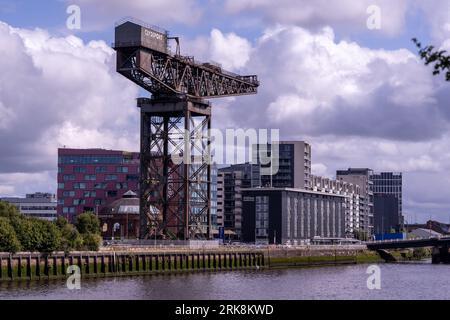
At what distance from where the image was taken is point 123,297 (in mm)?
71875

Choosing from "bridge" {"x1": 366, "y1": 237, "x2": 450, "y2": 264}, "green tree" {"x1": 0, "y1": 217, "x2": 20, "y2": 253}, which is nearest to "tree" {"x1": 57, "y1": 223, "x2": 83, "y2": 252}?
"green tree" {"x1": 0, "y1": 217, "x2": 20, "y2": 253}

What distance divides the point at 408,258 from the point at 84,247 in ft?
361

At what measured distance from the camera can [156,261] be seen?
109 m

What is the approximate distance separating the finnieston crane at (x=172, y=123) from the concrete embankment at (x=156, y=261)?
5.33 meters

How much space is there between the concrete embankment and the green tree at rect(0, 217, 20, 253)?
31.7 inches

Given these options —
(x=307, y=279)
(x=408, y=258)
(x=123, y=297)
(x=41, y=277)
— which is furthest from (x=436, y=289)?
(x=408, y=258)

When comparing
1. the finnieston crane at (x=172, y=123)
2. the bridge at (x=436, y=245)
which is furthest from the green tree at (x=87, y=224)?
the bridge at (x=436, y=245)

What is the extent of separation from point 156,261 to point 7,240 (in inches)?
1004

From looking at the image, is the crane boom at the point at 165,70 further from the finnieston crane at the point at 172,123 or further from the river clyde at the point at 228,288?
the river clyde at the point at 228,288

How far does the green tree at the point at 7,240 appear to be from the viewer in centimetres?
8719

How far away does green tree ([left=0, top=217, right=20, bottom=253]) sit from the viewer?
87188 mm

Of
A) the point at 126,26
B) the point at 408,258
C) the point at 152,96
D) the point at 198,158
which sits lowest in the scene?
the point at 408,258

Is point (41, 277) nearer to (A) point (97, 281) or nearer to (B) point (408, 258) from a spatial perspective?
(A) point (97, 281)

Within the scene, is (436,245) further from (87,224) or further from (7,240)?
(7,240)
